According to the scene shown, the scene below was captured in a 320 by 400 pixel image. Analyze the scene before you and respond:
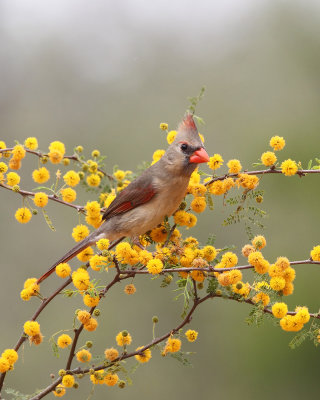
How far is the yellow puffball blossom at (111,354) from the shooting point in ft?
5.74

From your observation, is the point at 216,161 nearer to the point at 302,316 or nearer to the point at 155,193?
the point at 155,193

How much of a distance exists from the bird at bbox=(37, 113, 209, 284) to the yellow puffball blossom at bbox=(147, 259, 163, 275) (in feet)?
1.41

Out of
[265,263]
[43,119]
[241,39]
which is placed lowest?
[265,263]

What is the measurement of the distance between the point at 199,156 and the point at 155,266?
55 centimetres

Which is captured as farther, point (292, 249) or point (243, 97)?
point (243, 97)

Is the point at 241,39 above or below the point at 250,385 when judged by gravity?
above

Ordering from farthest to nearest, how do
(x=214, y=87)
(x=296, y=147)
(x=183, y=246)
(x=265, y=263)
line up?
(x=214, y=87), (x=296, y=147), (x=183, y=246), (x=265, y=263)

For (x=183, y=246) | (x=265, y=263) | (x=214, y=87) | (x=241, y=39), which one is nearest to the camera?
(x=265, y=263)

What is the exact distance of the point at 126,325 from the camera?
545 centimetres

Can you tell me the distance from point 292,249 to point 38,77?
3.55 metres

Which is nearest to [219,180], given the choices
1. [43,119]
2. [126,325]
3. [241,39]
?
[126,325]

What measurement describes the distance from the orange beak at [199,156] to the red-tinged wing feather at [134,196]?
20 cm

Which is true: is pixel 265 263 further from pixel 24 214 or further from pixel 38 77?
pixel 38 77

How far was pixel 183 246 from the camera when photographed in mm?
1839
